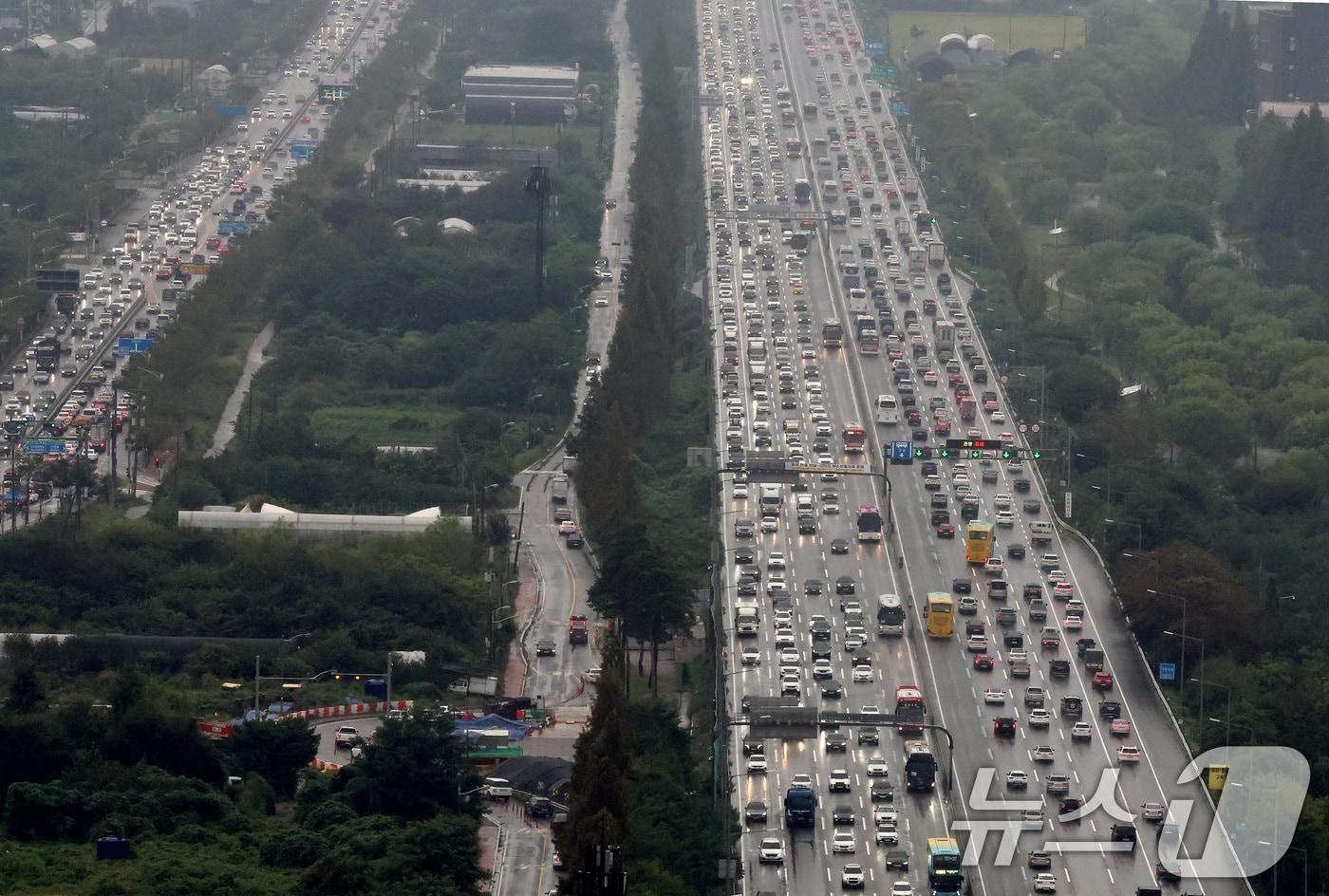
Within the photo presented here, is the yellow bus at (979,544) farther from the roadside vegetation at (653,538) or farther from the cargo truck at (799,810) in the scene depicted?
the cargo truck at (799,810)

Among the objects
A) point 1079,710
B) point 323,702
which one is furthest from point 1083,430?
point 323,702

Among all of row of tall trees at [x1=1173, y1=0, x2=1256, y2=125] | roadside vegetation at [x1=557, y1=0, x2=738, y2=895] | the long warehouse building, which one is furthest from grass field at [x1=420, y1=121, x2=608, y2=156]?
row of tall trees at [x1=1173, y1=0, x2=1256, y2=125]

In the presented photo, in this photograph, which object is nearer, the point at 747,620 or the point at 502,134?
the point at 747,620

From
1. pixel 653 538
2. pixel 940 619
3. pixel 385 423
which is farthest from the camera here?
pixel 385 423

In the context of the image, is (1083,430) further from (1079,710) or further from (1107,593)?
(1079,710)

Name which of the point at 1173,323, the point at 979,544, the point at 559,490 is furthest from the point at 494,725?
the point at 1173,323

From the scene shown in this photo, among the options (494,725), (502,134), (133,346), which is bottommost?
(502,134)

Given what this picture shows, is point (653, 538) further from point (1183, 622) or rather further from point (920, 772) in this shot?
point (920, 772)

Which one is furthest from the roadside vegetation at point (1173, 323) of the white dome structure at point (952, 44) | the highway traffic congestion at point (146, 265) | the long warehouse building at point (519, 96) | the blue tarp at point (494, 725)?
the highway traffic congestion at point (146, 265)
